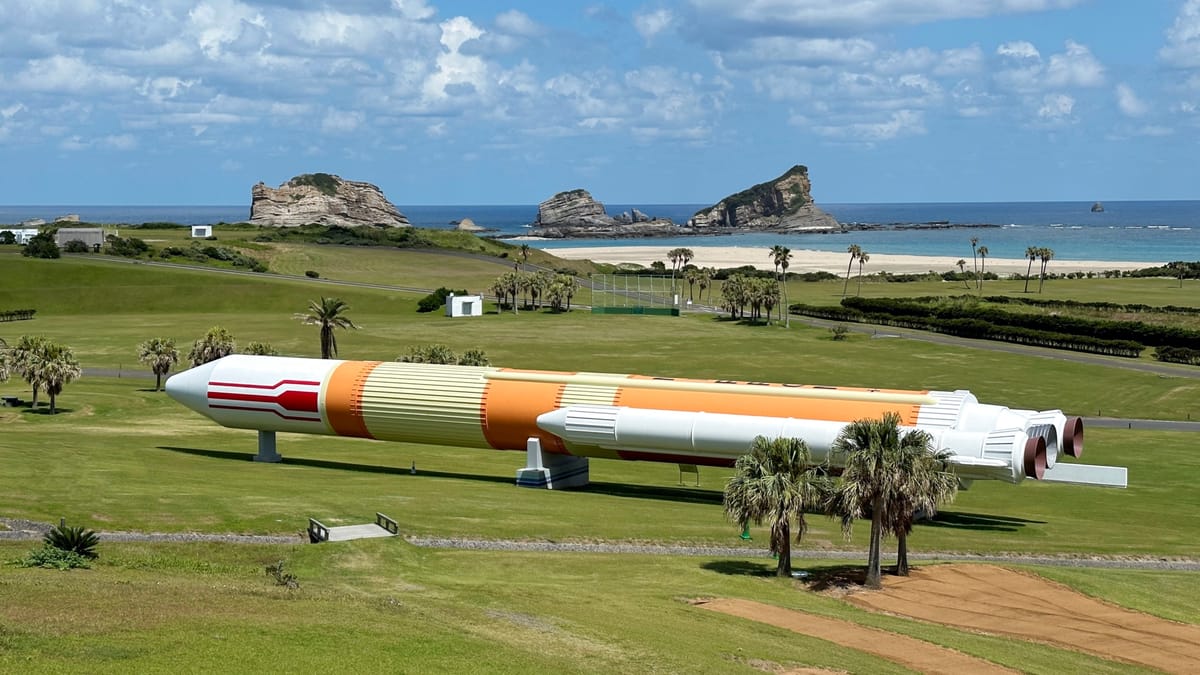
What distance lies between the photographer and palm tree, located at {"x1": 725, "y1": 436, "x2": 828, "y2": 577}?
1871 inches

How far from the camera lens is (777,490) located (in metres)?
47.7

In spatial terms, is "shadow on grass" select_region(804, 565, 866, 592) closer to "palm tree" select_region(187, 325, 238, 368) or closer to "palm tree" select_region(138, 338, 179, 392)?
"palm tree" select_region(187, 325, 238, 368)

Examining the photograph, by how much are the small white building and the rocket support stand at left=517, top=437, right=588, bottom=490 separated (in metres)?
94.7

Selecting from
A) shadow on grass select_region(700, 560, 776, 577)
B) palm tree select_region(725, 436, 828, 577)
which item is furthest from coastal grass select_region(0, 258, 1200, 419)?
palm tree select_region(725, 436, 828, 577)

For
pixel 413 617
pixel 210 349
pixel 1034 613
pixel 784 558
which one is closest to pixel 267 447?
pixel 210 349

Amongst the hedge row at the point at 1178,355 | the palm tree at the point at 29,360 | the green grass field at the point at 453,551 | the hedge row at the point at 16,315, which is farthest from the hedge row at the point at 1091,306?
the hedge row at the point at 16,315

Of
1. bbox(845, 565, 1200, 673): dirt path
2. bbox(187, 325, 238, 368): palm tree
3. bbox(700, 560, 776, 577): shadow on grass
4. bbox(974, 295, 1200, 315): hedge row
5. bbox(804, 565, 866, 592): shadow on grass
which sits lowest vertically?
bbox(845, 565, 1200, 673): dirt path

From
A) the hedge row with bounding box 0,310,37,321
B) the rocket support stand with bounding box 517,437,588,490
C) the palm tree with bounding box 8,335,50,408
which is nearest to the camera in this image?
the rocket support stand with bounding box 517,437,588,490

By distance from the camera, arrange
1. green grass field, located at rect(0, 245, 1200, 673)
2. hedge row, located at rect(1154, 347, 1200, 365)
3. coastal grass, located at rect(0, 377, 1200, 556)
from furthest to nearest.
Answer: hedge row, located at rect(1154, 347, 1200, 365)
coastal grass, located at rect(0, 377, 1200, 556)
green grass field, located at rect(0, 245, 1200, 673)

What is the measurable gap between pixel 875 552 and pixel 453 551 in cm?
1606

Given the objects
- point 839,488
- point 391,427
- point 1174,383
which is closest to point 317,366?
point 391,427

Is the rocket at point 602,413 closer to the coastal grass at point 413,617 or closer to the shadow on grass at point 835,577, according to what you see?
the shadow on grass at point 835,577

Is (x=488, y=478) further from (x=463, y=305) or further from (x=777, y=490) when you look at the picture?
(x=463, y=305)

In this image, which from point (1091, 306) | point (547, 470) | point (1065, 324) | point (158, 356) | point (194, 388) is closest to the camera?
point (547, 470)
